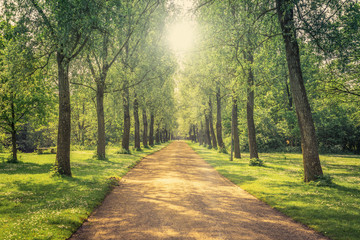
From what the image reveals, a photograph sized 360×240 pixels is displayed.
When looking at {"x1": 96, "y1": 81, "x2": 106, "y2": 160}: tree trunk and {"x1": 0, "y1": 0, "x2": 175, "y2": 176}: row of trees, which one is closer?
{"x1": 0, "y1": 0, "x2": 175, "y2": 176}: row of trees

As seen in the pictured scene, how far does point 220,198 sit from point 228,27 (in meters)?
11.1

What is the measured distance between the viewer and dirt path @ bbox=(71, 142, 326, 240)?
6.08m

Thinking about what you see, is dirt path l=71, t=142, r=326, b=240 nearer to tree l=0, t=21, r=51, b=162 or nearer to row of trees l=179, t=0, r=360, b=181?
row of trees l=179, t=0, r=360, b=181

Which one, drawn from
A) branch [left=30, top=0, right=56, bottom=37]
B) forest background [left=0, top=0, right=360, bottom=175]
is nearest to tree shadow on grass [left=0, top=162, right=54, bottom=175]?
forest background [left=0, top=0, right=360, bottom=175]

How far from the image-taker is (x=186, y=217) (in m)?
7.26

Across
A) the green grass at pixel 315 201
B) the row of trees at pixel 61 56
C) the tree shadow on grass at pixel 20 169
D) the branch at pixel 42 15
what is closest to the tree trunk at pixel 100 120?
the row of trees at pixel 61 56

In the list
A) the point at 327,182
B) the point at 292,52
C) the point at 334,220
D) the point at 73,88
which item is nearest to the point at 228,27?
the point at 292,52

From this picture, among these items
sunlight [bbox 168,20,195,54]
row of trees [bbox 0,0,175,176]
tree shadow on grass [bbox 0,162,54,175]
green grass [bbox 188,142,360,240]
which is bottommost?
green grass [bbox 188,142,360,240]

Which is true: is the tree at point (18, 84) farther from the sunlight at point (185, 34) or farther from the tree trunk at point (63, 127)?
the sunlight at point (185, 34)

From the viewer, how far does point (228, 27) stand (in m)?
14.8

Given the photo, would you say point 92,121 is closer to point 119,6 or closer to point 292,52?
point 119,6

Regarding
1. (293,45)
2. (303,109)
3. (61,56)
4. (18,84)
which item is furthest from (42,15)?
(303,109)

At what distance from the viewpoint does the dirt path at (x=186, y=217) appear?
19.9 feet

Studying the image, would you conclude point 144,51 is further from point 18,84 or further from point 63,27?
point 63,27
